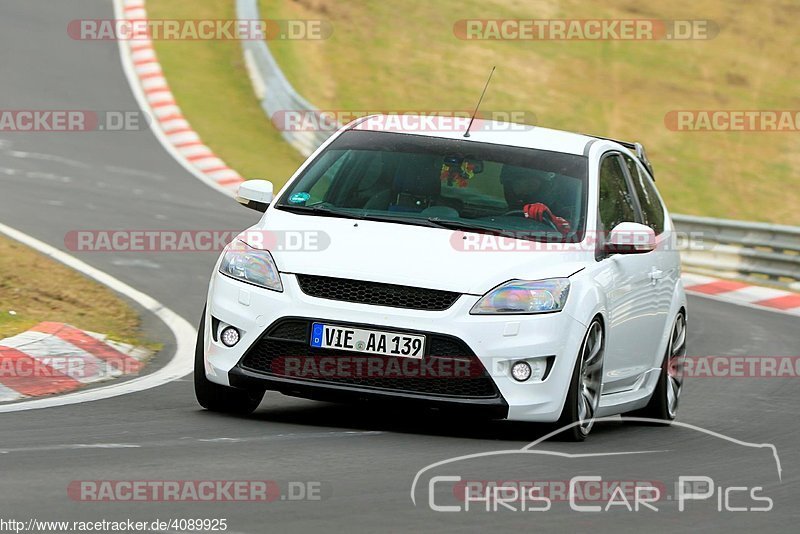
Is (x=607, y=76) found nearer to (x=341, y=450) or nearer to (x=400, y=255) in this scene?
(x=400, y=255)

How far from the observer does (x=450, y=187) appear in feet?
28.1

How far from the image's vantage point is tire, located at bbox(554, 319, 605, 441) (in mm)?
7836

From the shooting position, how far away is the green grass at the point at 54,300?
35.5ft

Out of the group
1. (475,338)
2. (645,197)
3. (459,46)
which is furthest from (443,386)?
(459,46)

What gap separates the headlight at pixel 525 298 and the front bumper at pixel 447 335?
0.04 m

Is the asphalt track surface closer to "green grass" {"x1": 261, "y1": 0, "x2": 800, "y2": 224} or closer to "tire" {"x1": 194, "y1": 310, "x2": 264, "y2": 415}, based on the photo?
"tire" {"x1": 194, "y1": 310, "x2": 264, "y2": 415}

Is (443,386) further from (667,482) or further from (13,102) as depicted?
(13,102)

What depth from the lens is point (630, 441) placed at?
8570 mm

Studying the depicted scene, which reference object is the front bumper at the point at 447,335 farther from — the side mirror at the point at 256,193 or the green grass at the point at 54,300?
the green grass at the point at 54,300

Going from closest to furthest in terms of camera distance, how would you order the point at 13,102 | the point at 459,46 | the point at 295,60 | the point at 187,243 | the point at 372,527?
the point at 372,527
the point at 187,243
the point at 13,102
the point at 295,60
the point at 459,46

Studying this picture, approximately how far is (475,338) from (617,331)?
1.38m

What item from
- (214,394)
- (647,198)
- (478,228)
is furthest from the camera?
(647,198)

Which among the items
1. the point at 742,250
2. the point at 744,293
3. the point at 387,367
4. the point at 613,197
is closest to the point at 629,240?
the point at 613,197

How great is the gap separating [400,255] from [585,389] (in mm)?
1218
